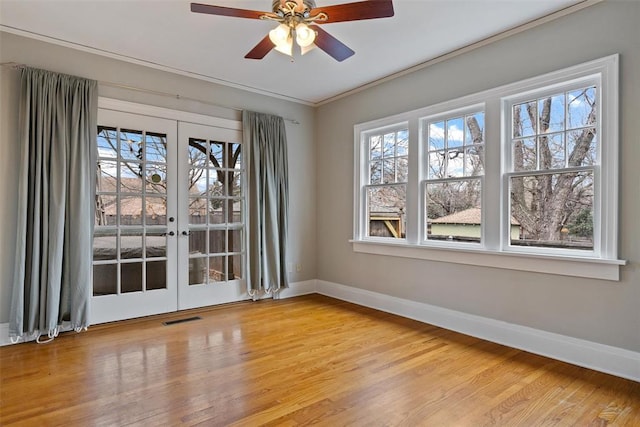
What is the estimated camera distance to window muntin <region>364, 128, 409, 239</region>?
4.16m

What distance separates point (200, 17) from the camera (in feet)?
9.64

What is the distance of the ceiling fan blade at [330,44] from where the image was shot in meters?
2.51

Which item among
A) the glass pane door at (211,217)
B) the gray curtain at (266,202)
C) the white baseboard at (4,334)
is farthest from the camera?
the gray curtain at (266,202)

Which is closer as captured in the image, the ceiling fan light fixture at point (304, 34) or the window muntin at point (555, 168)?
the ceiling fan light fixture at point (304, 34)

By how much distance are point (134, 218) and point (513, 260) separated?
12.2ft

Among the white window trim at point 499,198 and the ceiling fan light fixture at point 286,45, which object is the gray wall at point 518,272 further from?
the ceiling fan light fixture at point 286,45

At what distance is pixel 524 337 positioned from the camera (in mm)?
3006

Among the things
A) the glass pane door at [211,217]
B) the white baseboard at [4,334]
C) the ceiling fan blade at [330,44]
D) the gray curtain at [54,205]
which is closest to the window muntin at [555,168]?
the ceiling fan blade at [330,44]

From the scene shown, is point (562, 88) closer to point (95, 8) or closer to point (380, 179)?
point (380, 179)

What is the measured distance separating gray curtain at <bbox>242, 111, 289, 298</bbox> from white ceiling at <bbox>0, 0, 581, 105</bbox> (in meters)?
0.71

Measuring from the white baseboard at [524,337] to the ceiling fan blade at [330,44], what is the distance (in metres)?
2.59

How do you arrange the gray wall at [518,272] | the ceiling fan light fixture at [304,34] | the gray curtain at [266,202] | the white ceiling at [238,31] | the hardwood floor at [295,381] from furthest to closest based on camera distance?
the gray curtain at [266,202], the white ceiling at [238,31], the gray wall at [518,272], the ceiling fan light fixture at [304,34], the hardwood floor at [295,381]

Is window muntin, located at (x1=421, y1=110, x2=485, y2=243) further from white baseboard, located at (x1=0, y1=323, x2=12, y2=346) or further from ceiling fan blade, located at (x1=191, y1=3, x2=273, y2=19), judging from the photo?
white baseboard, located at (x1=0, y1=323, x2=12, y2=346)

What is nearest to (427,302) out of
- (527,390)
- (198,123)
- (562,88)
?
(527,390)
